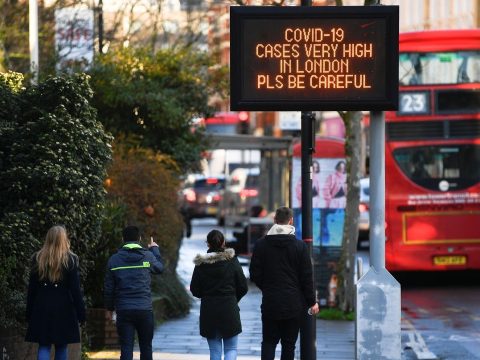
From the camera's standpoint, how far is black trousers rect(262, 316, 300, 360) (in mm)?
11453

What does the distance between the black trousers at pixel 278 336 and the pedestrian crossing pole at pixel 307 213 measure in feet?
2.88

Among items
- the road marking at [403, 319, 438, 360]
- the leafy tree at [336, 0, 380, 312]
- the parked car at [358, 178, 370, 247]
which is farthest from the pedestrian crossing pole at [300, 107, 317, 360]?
the parked car at [358, 178, 370, 247]

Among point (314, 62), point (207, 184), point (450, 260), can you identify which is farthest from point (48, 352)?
point (207, 184)

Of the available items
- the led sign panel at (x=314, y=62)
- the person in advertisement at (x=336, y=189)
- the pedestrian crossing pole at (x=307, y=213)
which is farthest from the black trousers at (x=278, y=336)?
the person in advertisement at (x=336, y=189)

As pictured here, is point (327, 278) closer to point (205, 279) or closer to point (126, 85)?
point (126, 85)

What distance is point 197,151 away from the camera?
81.3 feet

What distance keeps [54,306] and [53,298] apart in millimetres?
69

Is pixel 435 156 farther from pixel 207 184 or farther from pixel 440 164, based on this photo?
pixel 207 184

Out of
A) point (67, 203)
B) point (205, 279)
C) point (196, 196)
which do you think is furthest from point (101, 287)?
point (196, 196)

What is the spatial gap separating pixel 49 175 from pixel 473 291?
43.1 ft

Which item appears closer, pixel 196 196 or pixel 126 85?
pixel 126 85

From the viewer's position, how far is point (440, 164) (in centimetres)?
2406

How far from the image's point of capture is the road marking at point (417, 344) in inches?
580

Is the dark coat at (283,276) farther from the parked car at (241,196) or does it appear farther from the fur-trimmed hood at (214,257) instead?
the parked car at (241,196)
